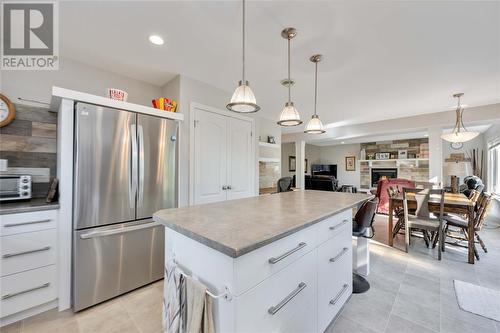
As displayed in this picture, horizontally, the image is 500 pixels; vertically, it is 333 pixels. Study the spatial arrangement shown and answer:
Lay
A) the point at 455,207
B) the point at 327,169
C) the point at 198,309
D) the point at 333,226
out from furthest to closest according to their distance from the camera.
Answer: the point at 327,169 → the point at 455,207 → the point at 333,226 → the point at 198,309

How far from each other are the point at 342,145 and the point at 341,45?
8.65 meters

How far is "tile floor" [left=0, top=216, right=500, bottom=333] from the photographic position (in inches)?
63.8

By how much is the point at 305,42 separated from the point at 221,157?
1.79 meters

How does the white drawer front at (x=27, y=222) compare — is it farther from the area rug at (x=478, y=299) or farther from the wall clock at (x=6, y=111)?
the area rug at (x=478, y=299)

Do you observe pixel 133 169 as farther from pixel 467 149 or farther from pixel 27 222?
pixel 467 149

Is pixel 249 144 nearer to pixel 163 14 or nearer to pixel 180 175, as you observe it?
pixel 180 175

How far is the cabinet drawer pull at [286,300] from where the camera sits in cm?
102

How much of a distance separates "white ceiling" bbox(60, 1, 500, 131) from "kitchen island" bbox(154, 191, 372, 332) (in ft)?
5.10

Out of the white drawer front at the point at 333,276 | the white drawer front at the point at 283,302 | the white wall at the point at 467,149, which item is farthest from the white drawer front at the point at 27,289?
the white wall at the point at 467,149

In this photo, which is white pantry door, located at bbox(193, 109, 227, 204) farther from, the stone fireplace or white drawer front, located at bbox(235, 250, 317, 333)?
the stone fireplace

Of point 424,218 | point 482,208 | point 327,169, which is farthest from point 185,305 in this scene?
point 327,169

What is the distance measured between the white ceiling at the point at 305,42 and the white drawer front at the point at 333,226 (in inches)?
63.8

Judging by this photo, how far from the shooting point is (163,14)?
168cm

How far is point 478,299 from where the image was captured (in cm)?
195
